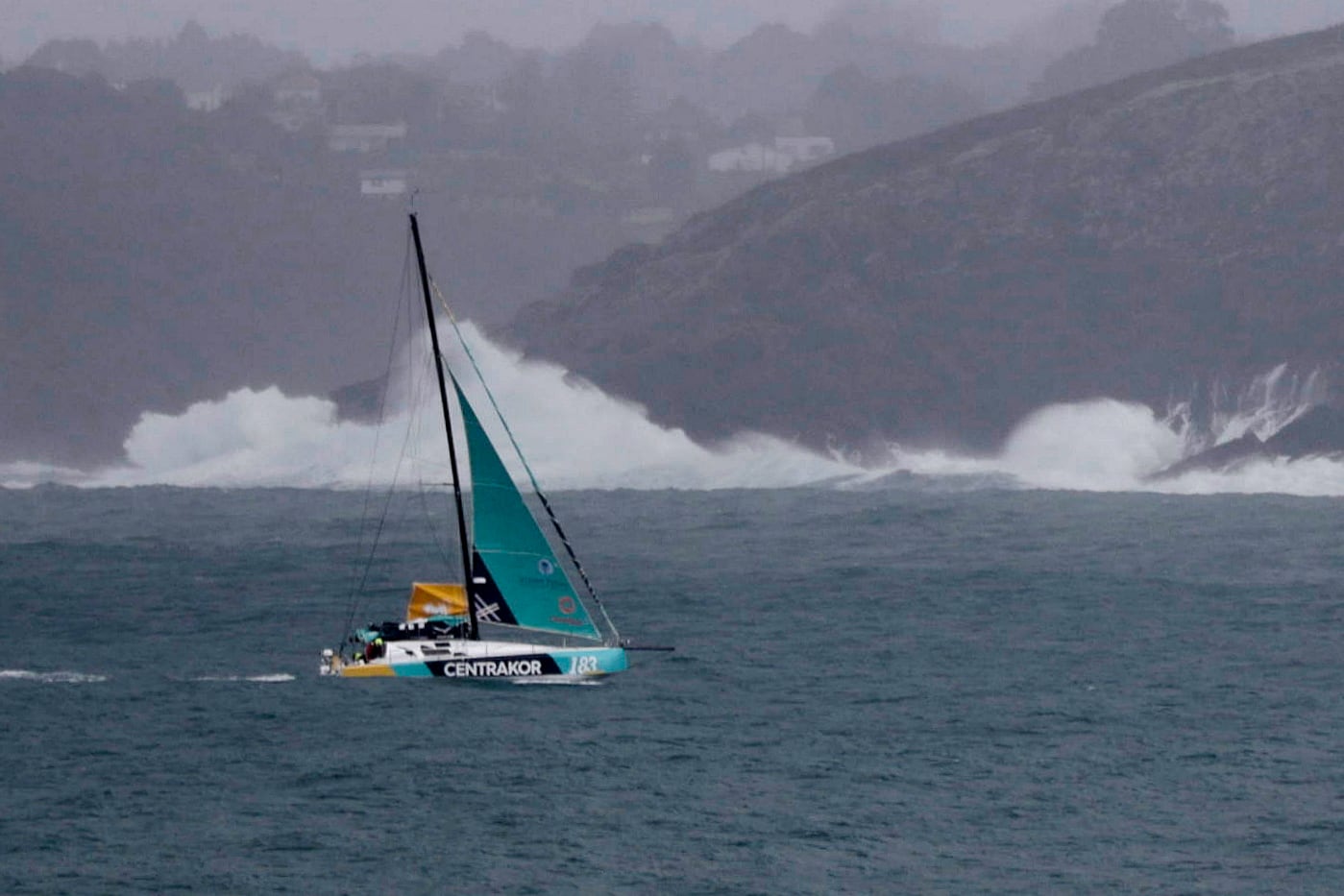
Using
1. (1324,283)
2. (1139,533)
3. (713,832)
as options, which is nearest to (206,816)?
(713,832)

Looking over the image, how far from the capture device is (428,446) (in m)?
160

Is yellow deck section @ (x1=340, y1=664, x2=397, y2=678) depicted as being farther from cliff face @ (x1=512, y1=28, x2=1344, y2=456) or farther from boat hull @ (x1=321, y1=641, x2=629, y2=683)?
cliff face @ (x1=512, y1=28, x2=1344, y2=456)

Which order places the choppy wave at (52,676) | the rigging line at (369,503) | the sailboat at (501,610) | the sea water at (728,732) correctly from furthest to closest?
the rigging line at (369,503) < the choppy wave at (52,676) < the sailboat at (501,610) < the sea water at (728,732)

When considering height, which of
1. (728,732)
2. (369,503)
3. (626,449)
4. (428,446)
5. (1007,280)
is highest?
(1007,280)

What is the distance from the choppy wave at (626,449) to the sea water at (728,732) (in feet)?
109

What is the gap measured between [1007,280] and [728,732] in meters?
103

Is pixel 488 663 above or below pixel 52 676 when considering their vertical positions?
below

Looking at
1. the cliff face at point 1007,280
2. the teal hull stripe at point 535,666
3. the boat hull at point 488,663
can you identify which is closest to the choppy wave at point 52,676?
the boat hull at point 488,663

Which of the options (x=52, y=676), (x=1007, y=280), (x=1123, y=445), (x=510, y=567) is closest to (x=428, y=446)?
(x=1007, y=280)

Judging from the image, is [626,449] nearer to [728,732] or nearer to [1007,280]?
[1007,280]

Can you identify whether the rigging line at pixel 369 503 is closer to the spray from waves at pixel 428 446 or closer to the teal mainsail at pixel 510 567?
the spray from waves at pixel 428 446

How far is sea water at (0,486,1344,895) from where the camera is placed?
50688 millimetres

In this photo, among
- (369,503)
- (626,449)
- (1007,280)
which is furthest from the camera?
(1007,280)

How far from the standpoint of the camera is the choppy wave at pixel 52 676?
6838 cm
